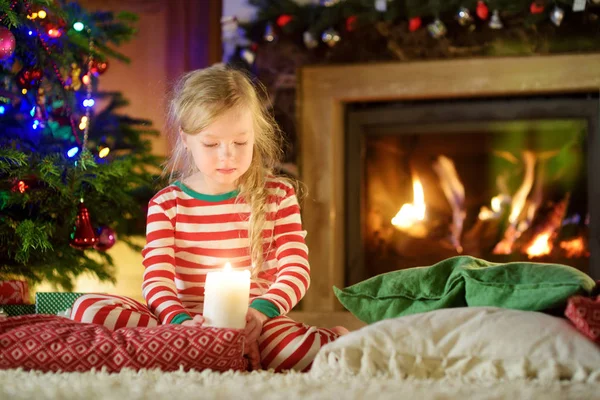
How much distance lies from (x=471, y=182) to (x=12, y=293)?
5.59ft

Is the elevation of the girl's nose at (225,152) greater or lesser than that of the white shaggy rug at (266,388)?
greater

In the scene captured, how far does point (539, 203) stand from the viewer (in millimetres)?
2740

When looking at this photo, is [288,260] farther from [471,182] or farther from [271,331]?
[471,182]

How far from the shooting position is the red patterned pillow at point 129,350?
3.65 ft

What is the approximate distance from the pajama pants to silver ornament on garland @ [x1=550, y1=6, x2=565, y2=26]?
62.0 inches

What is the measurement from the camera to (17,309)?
1.78 metres

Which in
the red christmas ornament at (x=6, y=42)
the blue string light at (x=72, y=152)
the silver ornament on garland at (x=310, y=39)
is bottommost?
the blue string light at (x=72, y=152)

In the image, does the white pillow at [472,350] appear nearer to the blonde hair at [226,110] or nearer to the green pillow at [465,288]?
the green pillow at [465,288]

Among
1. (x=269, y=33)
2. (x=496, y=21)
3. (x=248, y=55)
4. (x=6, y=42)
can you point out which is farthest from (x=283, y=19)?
(x=6, y=42)

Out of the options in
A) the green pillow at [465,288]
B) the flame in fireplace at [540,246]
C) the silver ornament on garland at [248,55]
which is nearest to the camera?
the green pillow at [465,288]

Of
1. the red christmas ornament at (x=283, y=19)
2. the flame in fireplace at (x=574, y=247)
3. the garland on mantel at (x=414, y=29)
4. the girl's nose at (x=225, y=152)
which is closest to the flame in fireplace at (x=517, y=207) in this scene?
the flame in fireplace at (x=574, y=247)

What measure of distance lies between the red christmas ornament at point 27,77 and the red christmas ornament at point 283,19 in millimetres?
954

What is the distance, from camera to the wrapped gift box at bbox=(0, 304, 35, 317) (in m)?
1.77

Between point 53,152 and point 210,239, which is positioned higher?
point 53,152
